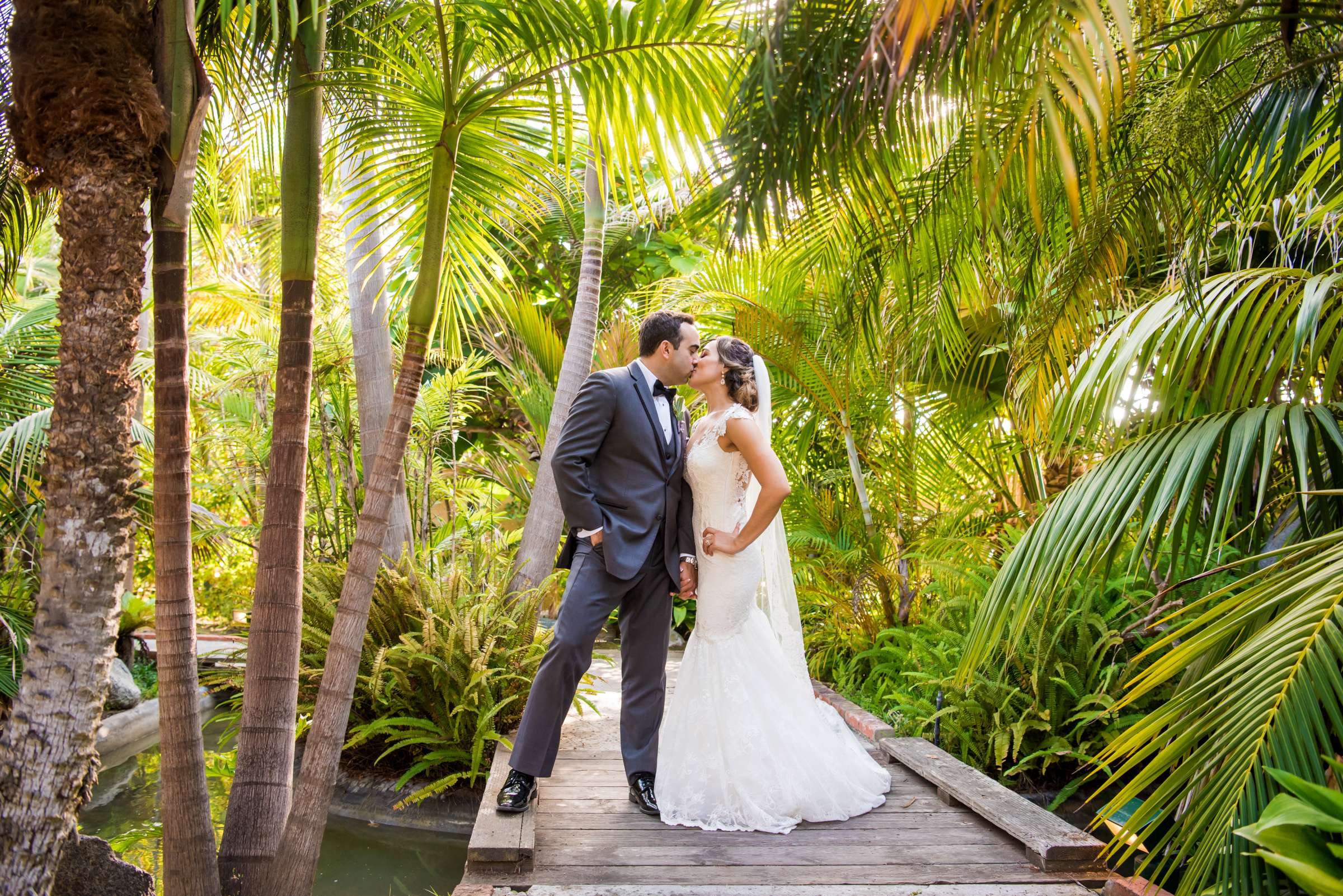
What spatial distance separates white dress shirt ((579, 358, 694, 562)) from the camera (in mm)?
4270

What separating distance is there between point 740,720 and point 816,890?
0.89m

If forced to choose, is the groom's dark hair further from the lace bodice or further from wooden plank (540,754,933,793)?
wooden plank (540,754,933,793)

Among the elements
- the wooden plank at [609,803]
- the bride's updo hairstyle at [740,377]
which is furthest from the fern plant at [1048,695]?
the bride's updo hairstyle at [740,377]

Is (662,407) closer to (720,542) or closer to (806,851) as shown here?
(720,542)

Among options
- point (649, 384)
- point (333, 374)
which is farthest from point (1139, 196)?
point (333, 374)

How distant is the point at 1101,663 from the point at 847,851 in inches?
90.1

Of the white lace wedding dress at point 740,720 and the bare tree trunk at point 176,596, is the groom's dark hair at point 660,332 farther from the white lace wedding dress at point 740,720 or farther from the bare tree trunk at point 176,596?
the bare tree trunk at point 176,596

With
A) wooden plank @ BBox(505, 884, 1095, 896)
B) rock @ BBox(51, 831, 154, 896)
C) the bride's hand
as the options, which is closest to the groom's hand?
the bride's hand

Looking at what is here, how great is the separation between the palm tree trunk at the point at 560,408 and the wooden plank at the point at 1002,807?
328 cm

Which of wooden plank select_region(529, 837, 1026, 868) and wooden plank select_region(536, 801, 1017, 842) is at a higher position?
wooden plank select_region(529, 837, 1026, 868)

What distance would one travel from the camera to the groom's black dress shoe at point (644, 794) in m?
4.06

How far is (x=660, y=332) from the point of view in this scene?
4270mm

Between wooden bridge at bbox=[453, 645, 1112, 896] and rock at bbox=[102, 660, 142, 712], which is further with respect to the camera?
rock at bbox=[102, 660, 142, 712]

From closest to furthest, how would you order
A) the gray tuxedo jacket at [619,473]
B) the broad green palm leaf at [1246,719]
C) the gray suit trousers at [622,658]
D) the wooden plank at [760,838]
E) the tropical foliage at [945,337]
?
the broad green palm leaf at [1246,719], the tropical foliage at [945,337], the wooden plank at [760,838], the gray suit trousers at [622,658], the gray tuxedo jacket at [619,473]
